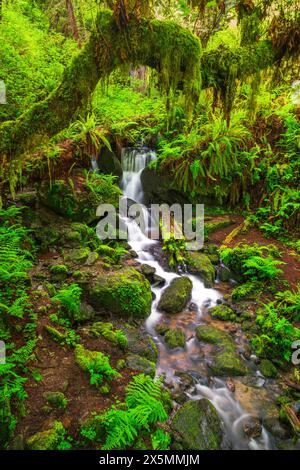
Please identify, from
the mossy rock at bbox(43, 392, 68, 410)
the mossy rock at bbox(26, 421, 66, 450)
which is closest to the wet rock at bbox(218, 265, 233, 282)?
the mossy rock at bbox(43, 392, 68, 410)

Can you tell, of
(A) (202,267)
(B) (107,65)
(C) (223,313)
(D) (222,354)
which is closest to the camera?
(B) (107,65)

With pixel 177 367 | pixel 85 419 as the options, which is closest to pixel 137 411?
pixel 85 419

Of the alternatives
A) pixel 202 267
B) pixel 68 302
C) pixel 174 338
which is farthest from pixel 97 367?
pixel 202 267

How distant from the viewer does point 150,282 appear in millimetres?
6523

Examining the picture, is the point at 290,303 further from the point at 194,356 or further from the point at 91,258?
the point at 91,258

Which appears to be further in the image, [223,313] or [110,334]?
[223,313]

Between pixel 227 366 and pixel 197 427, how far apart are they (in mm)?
1304

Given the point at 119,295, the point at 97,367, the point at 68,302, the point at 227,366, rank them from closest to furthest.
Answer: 1. the point at 97,367
2. the point at 68,302
3. the point at 227,366
4. the point at 119,295

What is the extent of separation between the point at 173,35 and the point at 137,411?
462cm

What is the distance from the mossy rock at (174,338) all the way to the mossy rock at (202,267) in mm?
1669

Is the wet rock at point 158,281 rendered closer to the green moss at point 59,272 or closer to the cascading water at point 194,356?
the cascading water at point 194,356

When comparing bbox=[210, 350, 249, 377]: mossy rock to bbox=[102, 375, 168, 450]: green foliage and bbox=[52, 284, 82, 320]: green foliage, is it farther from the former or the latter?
bbox=[52, 284, 82, 320]: green foliage

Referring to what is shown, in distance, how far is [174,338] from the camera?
17.4 feet

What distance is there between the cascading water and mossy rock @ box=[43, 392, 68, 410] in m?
1.67
